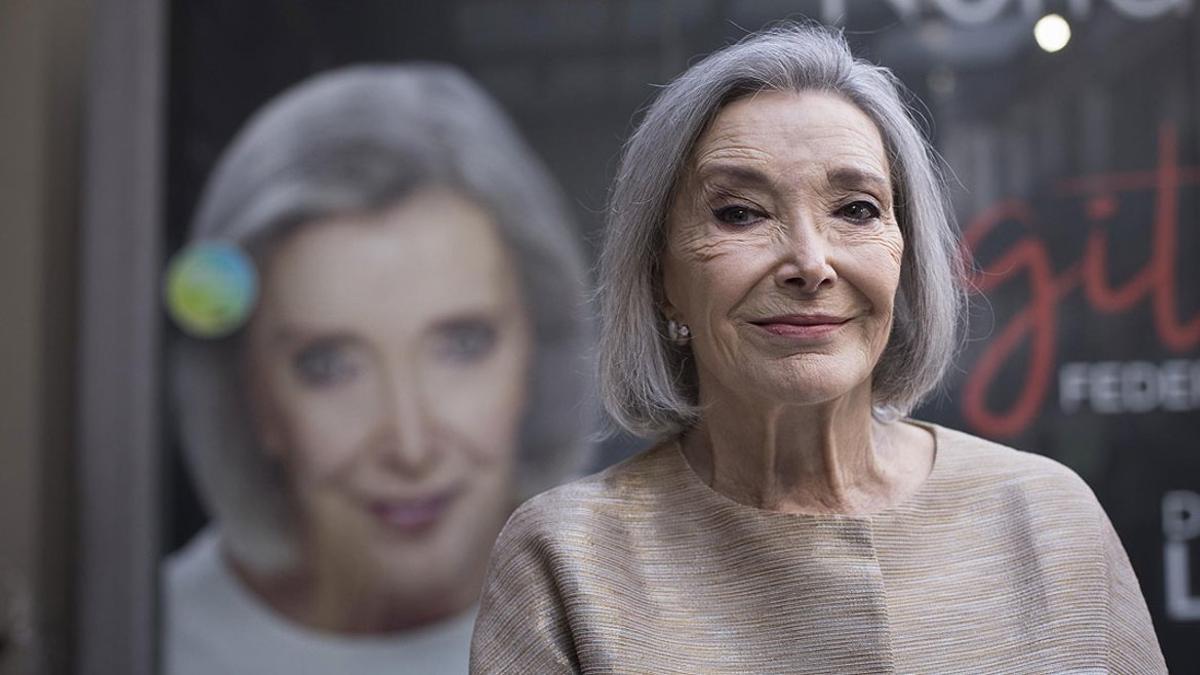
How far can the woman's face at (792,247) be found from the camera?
6.32 feet

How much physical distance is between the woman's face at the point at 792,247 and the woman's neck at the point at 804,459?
58 millimetres

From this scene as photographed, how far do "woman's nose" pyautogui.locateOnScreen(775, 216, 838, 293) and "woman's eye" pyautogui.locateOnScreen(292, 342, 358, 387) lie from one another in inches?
104

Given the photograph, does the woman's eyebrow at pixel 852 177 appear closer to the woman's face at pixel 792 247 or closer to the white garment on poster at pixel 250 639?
the woman's face at pixel 792 247

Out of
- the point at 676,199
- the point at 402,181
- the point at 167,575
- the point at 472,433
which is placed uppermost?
the point at 676,199

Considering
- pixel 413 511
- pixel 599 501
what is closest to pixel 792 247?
pixel 599 501

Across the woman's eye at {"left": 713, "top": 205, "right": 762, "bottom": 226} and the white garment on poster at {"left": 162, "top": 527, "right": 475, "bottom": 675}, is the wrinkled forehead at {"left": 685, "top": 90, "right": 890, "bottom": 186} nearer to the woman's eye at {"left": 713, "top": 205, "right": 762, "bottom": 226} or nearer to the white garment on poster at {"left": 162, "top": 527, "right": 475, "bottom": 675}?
the woman's eye at {"left": 713, "top": 205, "right": 762, "bottom": 226}

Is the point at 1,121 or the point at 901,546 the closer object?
the point at 901,546

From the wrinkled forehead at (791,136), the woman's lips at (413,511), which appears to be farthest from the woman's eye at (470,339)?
the wrinkled forehead at (791,136)

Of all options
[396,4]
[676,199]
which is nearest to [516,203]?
[396,4]

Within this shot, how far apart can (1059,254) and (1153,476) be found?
0.71 metres

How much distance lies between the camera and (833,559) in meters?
1.98

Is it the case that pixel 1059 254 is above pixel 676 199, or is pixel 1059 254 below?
below

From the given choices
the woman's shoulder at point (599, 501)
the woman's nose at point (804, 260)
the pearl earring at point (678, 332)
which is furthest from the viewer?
the pearl earring at point (678, 332)

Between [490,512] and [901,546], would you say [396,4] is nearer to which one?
[490,512]
